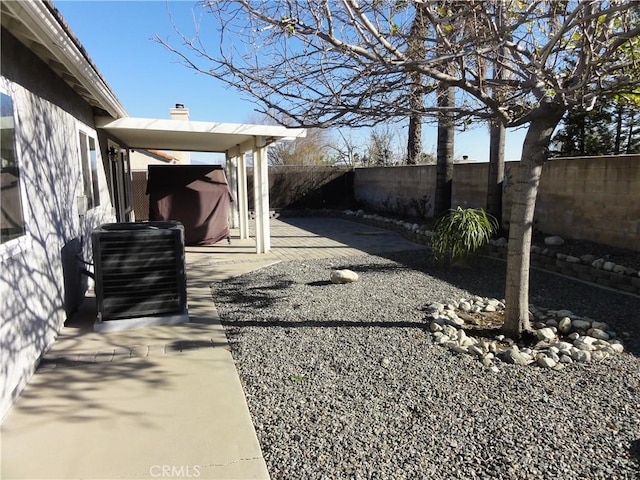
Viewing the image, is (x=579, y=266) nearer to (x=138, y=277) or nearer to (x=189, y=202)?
(x=138, y=277)

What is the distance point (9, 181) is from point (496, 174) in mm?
8135

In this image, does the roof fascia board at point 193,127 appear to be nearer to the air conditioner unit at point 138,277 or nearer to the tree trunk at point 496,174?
the air conditioner unit at point 138,277

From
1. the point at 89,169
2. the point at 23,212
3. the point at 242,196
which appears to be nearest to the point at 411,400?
the point at 23,212

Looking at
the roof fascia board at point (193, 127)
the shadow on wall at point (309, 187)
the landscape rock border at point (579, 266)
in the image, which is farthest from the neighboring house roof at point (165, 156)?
the landscape rock border at point (579, 266)

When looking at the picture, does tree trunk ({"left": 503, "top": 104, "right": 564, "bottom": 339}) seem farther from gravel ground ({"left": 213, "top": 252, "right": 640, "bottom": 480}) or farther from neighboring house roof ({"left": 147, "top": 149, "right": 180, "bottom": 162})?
neighboring house roof ({"left": 147, "top": 149, "right": 180, "bottom": 162})

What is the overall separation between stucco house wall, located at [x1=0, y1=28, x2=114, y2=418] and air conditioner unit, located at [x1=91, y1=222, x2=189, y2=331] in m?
0.41

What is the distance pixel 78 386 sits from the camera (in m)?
3.35

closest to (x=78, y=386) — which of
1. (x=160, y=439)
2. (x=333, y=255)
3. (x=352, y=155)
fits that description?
(x=160, y=439)

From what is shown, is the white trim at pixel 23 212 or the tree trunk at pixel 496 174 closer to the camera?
the white trim at pixel 23 212

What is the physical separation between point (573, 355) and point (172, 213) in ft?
26.9

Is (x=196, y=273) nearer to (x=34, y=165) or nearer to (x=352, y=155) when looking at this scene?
(x=34, y=165)

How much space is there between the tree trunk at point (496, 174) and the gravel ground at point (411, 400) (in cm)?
384

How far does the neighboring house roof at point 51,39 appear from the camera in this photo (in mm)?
2863

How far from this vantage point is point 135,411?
3.01 meters
